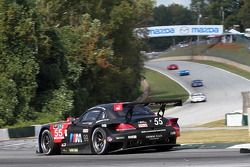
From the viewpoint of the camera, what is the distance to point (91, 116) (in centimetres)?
1608

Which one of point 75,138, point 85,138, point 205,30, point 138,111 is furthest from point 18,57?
point 205,30

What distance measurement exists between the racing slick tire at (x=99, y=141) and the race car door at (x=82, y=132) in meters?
0.16

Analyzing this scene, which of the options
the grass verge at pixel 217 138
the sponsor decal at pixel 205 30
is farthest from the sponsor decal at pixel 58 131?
Answer: the sponsor decal at pixel 205 30

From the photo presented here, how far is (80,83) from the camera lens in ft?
150

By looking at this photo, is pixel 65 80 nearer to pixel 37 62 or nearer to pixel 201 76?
pixel 37 62

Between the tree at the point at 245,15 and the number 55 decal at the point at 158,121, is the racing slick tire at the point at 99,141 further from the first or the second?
the tree at the point at 245,15

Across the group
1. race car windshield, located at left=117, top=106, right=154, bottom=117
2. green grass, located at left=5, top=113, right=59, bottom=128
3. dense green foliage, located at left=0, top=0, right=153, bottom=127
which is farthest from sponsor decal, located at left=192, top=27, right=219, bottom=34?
race car windshield, located at left=117, top=106, right=154, bottom=117

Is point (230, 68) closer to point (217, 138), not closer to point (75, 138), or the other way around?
point (217, 138)

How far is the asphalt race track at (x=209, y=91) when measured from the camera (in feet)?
189

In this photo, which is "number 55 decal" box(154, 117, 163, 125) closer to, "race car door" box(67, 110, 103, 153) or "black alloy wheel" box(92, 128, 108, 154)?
"black alloy wheel" box(92, 128, 108, 154)

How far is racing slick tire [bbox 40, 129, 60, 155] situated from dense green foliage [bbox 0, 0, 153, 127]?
1842cm

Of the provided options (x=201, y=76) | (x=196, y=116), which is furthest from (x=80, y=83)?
(x=201, y=76)

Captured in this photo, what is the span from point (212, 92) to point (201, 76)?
1798 centimetres

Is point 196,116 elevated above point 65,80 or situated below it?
below
